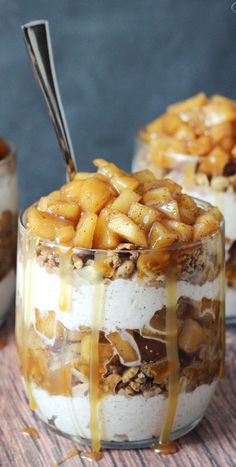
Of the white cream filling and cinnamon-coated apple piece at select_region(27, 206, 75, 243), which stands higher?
cinnamon-coated apple piece at select_region(27, 206, 75, 243)

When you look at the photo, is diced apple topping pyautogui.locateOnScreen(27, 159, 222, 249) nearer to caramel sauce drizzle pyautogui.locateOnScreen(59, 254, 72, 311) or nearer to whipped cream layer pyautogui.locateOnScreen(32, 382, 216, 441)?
caramel sauce drizzle pyautogui.locateOnScreen(59, 254, 72, 311)

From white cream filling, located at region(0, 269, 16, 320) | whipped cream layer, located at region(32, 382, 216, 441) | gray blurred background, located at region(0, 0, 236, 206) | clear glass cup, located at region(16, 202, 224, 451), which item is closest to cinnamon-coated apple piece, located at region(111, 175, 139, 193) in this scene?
clear glass cup, located at region(16, 202, 224, 451)

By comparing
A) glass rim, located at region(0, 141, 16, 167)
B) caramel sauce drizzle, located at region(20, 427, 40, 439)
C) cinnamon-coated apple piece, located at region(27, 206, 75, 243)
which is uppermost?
cinnamon-coated apple piece, located at region(27, 206, 75, 243)

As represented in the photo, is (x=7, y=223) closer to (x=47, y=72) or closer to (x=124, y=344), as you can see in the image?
(x=47, y=72)

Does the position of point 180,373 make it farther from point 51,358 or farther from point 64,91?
point 64,91

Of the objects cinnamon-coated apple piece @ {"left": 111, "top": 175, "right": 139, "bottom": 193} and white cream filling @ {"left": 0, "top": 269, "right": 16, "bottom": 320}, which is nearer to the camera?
cinnamon-coated apple piece @ {"left": 111, "top": 175, "right": 139, "bottom": 193}

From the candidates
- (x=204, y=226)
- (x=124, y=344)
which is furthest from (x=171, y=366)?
(x=204, y=226)

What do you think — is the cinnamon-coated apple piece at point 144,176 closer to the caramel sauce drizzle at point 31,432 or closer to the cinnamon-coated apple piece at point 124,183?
the cinnamon-coated apple piece at point 124,183

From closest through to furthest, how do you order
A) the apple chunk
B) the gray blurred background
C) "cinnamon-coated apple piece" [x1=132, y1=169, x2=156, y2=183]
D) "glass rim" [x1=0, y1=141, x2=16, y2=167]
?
the apple chunk, "cinnamon-coated apple piece" [x1=132, y1=169, x2=156, y2=183], "glass rim" [x1=0, y1=141, x2=16, y2=167], the gray blurred background
